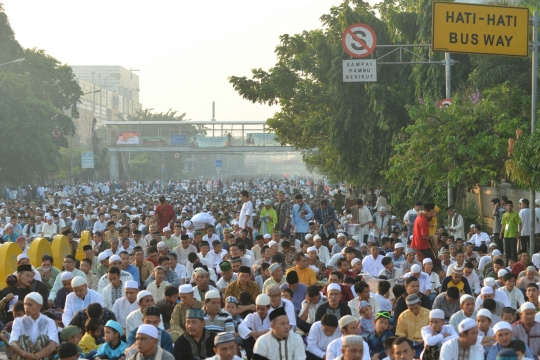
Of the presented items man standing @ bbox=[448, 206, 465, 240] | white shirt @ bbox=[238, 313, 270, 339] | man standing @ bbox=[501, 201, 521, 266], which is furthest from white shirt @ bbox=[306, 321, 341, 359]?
man standing @ bbox=[448, 206, 465, 240]

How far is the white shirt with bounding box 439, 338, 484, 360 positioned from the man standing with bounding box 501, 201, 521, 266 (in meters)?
10.8

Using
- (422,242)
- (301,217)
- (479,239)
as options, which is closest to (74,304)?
(422,242)

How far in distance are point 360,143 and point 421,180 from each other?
7595 mm

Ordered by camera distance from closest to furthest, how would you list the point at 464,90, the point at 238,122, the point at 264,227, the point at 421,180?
1. the point at 264,227
2. the point at 421,180
3. the point at 464,90
4. the point at 238,122

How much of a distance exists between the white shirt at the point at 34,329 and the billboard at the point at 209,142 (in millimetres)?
80574

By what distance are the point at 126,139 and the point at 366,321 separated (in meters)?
83.6

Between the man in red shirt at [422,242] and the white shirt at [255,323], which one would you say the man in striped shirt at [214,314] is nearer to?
the white shirt at [255,323]

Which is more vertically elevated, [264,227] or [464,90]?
[464,90]

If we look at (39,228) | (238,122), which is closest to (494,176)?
(39,228)

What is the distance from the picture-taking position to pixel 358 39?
2692 centimetres

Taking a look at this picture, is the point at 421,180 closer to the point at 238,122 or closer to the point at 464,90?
the point at 464,90

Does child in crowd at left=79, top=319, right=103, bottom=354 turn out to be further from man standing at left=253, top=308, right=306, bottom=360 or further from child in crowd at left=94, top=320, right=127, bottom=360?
man standing at left=253, top=308, right=306, bottom=360

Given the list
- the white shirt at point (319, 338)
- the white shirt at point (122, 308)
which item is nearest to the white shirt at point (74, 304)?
the white shirt at point (122, 308)

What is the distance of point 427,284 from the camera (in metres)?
14.0
